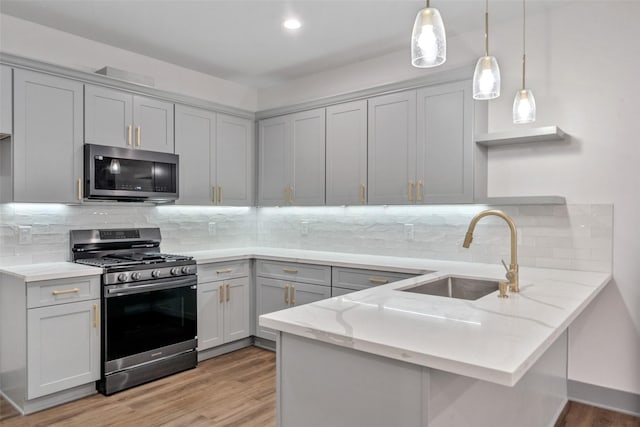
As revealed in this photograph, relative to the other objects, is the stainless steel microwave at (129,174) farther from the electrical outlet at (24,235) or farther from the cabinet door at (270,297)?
the cabinet door at (270,297)

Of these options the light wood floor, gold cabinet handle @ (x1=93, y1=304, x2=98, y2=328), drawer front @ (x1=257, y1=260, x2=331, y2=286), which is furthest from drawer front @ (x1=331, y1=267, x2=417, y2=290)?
gold cabinet handle @ (x1=93, y1=304, x2=98, y2=328)

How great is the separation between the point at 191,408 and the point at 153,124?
2.27 metres

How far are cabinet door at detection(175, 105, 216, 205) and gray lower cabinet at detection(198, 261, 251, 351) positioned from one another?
27.1 inches

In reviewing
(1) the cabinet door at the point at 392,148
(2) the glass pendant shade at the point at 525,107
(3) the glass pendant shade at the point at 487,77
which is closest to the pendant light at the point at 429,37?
(3) the glass pendant shade at the point at 487,77

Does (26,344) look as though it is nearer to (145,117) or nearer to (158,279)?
(158,279)

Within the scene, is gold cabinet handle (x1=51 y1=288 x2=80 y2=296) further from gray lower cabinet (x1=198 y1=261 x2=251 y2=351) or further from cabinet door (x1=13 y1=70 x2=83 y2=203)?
gray lower cabinet (x1=198 y1=261 x2=251 y2=351)

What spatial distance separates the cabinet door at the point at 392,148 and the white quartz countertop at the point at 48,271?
7.26 ft

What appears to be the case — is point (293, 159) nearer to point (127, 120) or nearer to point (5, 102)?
point (127, 120)

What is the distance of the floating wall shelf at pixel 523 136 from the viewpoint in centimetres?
277

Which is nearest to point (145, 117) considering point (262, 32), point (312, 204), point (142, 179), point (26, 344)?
point (142, 179)

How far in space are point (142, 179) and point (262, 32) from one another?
1.52 m

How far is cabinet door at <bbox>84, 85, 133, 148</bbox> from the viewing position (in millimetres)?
3266

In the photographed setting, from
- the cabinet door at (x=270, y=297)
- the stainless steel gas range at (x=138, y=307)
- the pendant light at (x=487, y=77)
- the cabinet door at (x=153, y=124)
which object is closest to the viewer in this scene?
the pendant light at (x=487, y=77)

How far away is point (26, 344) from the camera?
2.70 metres
